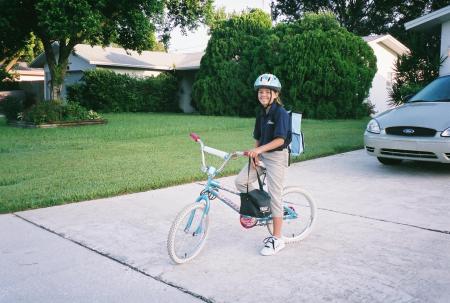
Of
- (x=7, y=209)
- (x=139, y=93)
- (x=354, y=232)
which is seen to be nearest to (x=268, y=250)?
(x=354, y=232)

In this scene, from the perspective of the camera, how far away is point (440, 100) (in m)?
8.39

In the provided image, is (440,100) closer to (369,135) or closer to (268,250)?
(369,135)

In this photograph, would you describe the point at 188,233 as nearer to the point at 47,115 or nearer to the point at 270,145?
the point at 270,145

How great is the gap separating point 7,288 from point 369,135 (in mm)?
6321

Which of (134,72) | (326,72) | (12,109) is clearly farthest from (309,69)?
(134,72)

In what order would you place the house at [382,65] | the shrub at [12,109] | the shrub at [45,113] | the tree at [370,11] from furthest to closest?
the tree at [370,11]
the house at [382,65]
the shrub at [12,109]
the shrub at [45,113]

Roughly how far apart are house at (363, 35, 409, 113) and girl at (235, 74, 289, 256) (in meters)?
23.9

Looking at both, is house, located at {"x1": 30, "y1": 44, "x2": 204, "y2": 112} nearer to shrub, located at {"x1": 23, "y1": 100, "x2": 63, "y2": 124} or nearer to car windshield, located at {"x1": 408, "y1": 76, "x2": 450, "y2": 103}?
shrub, located at {"x1": 23, "y1": 100, "x2": 63, "y2": 124}

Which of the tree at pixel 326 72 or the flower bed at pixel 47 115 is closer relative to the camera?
the flower bed at pixel 47 115

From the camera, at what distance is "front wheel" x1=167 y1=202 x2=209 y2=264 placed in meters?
4.01

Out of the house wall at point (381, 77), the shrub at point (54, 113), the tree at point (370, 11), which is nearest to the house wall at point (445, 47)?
the house wall at point (381, 77)

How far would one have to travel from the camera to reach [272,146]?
413cm

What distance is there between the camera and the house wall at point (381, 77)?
89.9 feet

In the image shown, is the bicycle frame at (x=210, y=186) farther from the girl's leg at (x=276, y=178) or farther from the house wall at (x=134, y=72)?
the house wall at (x=134, y=72)
